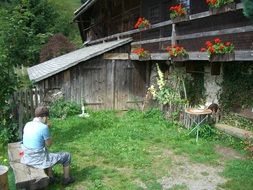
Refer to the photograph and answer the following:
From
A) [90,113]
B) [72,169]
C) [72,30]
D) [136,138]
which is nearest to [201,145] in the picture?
[136,138]

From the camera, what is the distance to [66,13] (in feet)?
140

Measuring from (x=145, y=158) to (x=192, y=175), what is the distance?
1.34m

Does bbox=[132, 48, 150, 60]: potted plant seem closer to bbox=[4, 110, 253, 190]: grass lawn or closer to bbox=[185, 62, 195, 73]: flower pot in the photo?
bbox=[185, 62, 195, 73]: flower pot

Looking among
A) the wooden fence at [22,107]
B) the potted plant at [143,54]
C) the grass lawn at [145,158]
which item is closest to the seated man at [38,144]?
the grass lawn at [145,158]

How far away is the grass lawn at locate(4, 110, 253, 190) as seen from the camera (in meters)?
6.91

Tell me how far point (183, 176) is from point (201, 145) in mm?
2089

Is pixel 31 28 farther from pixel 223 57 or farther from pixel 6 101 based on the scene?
pixel 223 57

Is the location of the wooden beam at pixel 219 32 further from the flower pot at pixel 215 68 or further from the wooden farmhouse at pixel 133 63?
the flower pot at pixel 215 68

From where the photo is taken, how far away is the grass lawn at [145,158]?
691 centimetres

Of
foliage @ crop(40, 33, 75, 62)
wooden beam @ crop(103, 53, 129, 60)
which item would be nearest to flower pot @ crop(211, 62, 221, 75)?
wooden beam @ crop(103, 53, 129, 60)

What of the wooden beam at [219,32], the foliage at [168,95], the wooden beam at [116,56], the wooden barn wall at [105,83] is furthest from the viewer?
the wooden beam at [116,56]

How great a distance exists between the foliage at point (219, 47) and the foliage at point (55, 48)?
21.7 metres

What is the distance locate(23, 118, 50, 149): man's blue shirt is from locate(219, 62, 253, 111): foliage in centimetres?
605

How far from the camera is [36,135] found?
6.22m
